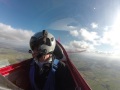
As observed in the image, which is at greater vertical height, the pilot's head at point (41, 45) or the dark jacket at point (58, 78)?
the pilot's head at point (41, 45)

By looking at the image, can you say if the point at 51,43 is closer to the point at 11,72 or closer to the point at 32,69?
the point at 32,69

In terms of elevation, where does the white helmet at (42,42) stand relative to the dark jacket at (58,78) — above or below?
above

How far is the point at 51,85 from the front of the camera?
4.21m

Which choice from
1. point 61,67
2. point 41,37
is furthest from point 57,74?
point 41,37

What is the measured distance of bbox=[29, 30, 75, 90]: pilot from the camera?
4305 millimetres

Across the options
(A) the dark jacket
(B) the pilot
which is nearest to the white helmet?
(B) the pilot

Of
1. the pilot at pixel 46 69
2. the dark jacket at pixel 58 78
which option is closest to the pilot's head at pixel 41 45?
the pilot at pixel 46 69

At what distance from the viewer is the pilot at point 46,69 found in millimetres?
4305

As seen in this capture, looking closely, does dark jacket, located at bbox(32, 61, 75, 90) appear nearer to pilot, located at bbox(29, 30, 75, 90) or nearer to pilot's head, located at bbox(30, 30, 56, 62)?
pilot, located at bbox(29, 30, 75, 90)

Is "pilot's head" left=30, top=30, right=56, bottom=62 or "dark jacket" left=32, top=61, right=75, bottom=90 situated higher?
"pilot's head" left=30, top=30, right=56, bottom=62

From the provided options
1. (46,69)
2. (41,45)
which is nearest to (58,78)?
(46,69)

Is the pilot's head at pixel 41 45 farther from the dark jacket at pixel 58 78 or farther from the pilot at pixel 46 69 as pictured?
the dark jacket at pixel 58 78

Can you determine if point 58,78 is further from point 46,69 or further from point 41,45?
point 41,45

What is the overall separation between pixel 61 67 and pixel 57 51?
0.72 m
